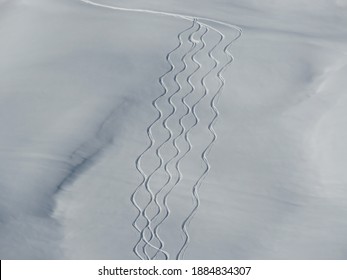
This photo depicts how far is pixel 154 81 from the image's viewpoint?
13.1 m

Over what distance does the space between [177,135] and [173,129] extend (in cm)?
11

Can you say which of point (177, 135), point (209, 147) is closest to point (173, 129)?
point (177, 135)

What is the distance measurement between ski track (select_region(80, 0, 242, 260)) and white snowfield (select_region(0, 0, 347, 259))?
0.05 ft

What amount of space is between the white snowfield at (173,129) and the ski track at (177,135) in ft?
0.05

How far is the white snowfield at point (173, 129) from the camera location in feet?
36.7

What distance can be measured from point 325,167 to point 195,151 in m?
1.37

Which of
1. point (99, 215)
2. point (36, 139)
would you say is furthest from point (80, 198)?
point (36, 139)

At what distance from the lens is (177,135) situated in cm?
1237

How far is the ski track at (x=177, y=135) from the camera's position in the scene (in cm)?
1115

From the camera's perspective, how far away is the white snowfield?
11.2 metres

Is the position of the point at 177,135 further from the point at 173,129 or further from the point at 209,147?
the point at 209,147

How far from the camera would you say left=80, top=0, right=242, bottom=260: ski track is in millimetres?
11148

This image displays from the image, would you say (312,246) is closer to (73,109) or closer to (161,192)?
(161,192)

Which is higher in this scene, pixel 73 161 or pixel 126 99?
pixel 126 99
